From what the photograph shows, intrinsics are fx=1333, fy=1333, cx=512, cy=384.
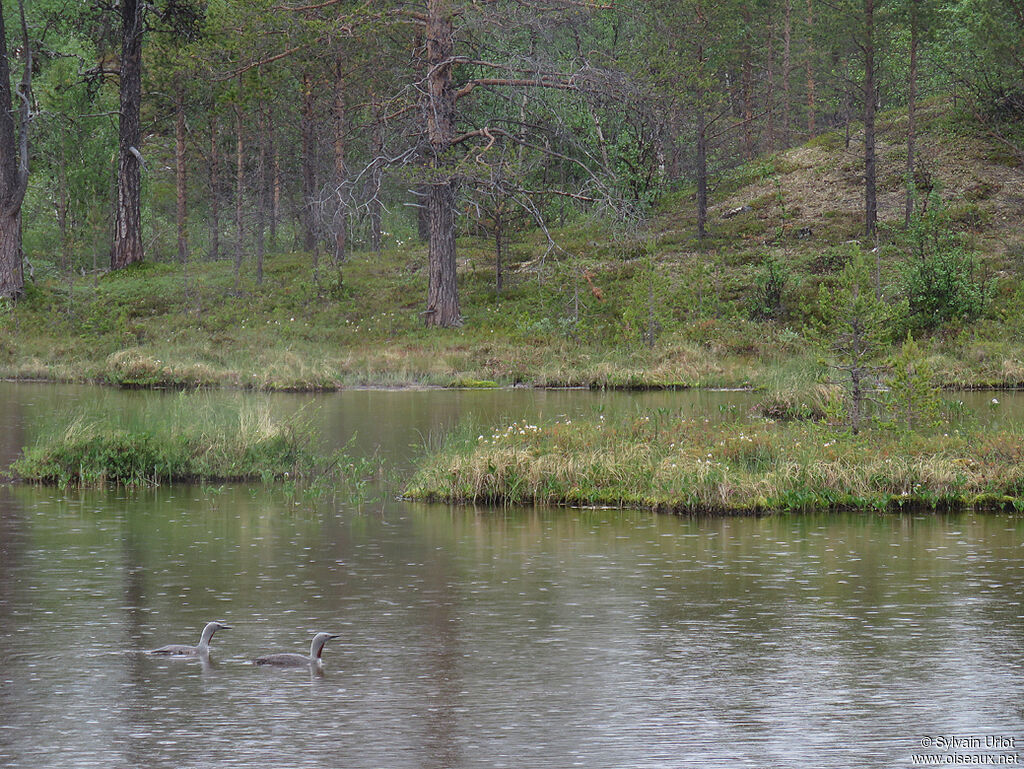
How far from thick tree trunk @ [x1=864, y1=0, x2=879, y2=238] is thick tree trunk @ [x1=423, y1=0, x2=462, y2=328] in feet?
44.1

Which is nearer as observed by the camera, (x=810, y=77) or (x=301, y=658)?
(x=301, y=658)

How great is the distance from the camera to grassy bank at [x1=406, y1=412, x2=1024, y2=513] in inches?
677

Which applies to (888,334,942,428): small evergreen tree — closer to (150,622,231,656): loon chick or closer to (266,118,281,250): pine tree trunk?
(150,622,231,656): loon chick

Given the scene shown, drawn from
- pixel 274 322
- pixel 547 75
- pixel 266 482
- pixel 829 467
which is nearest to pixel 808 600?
pixel 829 467

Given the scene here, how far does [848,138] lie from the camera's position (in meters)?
52.4

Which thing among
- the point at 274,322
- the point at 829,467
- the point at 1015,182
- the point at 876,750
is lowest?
the point at 876,750

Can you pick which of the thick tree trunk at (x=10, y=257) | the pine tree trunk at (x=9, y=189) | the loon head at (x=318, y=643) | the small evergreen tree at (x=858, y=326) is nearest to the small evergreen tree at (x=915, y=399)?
the small evergreen tree at (x=858, y=326)

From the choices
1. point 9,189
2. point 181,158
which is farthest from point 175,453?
point 181,158

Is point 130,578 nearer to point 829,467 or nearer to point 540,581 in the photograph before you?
point 540,581

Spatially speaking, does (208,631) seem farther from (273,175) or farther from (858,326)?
(273,175)

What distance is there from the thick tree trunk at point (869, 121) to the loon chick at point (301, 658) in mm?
37169

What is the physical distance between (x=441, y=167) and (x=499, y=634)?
2859 centimetres

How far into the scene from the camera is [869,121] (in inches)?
1704

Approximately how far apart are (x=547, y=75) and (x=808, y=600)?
93.2ft
